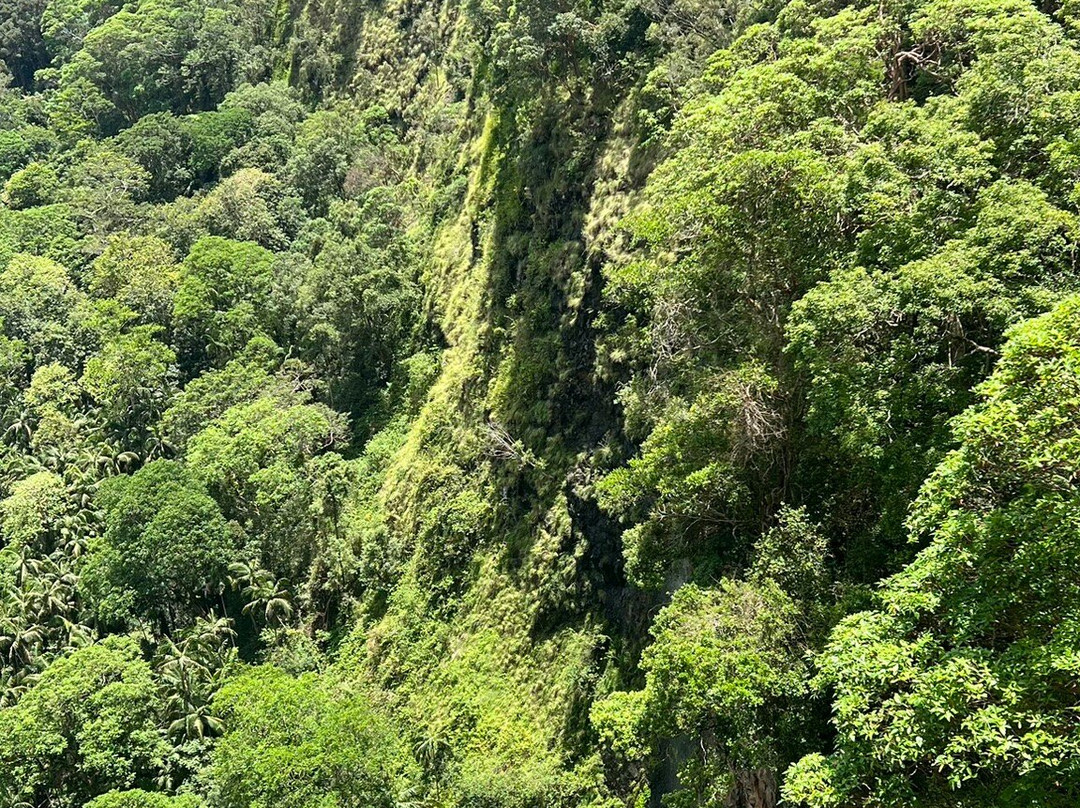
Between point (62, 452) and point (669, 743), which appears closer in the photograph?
point (669, 743)

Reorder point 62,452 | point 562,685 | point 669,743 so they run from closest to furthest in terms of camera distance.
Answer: point 669,743
point 562,685
point 62,452

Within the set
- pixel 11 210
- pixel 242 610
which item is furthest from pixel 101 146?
pixel 242 610

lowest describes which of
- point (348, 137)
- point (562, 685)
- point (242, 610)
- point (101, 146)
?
point (242, 610)

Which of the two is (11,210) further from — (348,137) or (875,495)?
(875,495)

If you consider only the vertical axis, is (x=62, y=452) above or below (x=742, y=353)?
below

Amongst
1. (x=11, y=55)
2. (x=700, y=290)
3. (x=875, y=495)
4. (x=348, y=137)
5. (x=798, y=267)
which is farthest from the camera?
(x=11, y=55)

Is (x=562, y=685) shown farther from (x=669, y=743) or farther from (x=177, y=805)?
(x=177, y=805)

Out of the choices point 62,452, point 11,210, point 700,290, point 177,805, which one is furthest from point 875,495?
point 11,210
